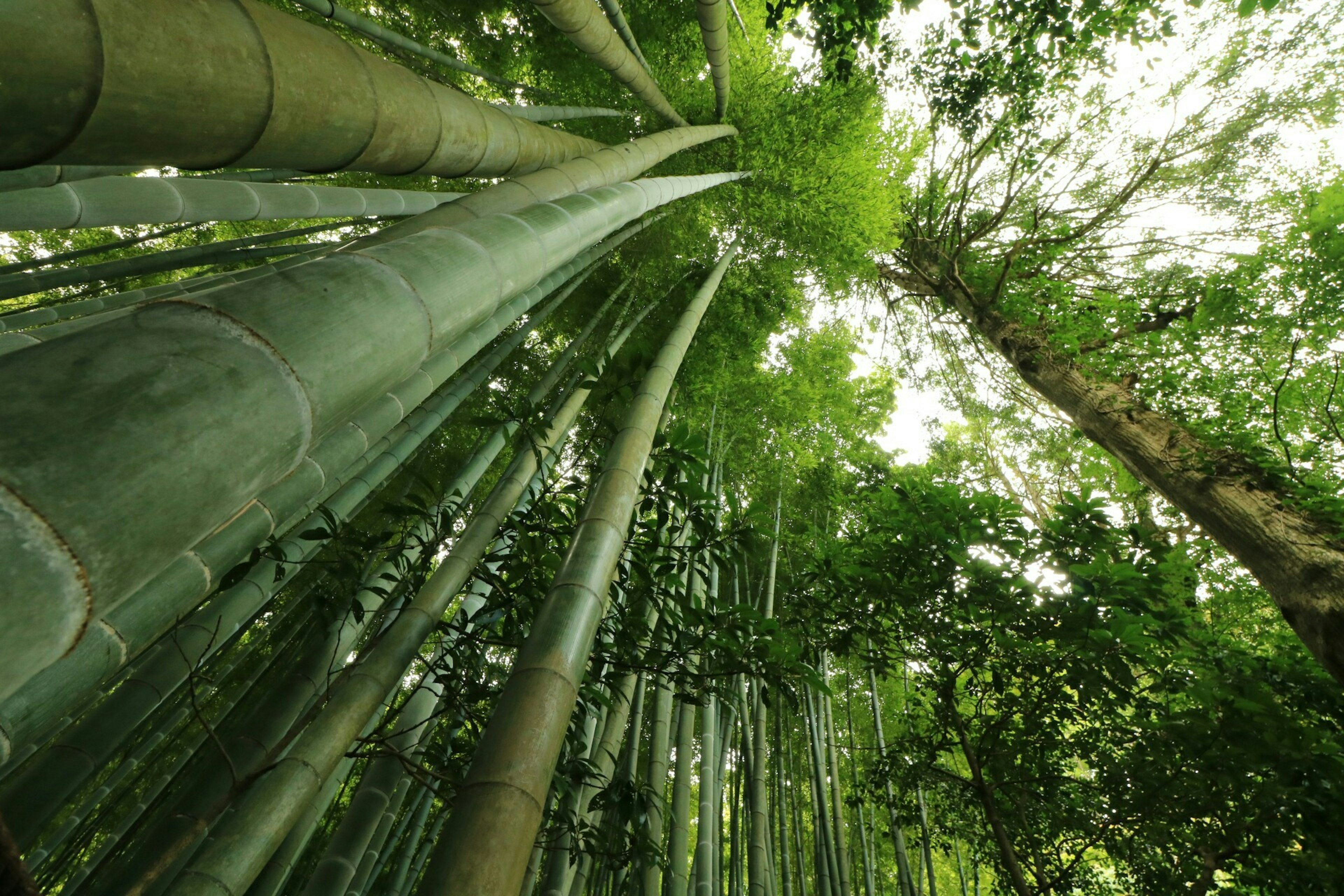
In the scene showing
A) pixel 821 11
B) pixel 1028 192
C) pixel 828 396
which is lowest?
pixel 821 11

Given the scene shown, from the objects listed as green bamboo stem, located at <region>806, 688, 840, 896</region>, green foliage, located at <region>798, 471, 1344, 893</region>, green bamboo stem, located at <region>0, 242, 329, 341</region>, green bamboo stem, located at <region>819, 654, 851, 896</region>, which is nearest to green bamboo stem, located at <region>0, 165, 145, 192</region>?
green bamboo stem, located at <region>0, 242, 329, 341</region>

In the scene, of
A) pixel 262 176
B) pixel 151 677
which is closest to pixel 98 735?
pixel 151 677

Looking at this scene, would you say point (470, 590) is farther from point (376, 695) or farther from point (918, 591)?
point (918, 591)

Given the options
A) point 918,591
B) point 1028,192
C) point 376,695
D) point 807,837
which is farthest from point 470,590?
point 1028,192

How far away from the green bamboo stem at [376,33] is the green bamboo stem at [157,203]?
2.46 ft

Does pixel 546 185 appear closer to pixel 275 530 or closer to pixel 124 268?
pixel 275 530

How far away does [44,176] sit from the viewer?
1.97m

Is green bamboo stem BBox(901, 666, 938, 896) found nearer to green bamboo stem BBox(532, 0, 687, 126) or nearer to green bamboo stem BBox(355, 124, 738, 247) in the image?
green bamboo stem BBox(355, 124, 738, 247)

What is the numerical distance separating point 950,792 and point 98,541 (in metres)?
4.24

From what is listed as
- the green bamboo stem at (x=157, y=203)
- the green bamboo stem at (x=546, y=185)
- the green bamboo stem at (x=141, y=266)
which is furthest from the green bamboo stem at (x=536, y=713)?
the green bamboo stem at (x=141, y=266)

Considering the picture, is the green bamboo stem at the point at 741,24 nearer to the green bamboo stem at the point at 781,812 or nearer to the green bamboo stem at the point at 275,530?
the green bamboo stem at the point at 275,530

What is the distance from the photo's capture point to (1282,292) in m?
3.57

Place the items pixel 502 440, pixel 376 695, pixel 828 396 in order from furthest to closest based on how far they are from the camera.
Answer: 1. pixel 828 396
2. pixel 502 440
3. pixel 376 695

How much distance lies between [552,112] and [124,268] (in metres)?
2.42
